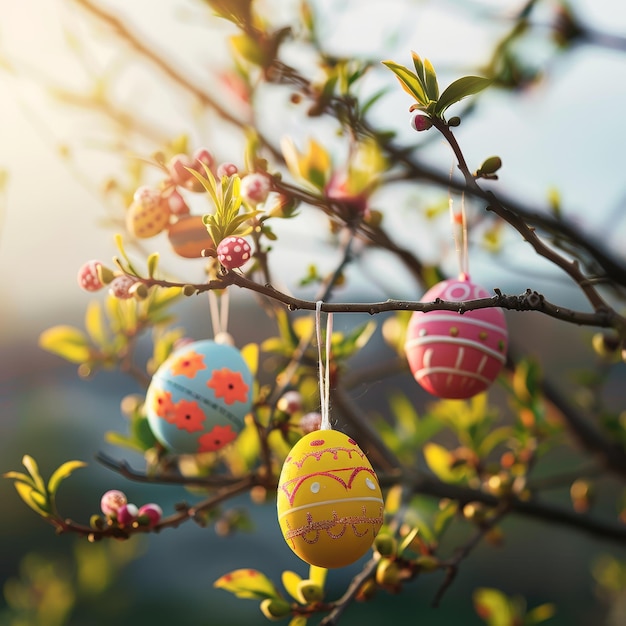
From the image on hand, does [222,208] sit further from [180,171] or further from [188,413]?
[188,413]

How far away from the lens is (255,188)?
0.91 meters

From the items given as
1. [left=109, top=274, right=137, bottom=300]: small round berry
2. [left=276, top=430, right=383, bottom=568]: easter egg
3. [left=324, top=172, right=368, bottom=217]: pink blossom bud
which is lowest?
[left=276, top=430, right=383, bottom=568]: easter egg

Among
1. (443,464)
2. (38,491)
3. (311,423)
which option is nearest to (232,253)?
(311,423)

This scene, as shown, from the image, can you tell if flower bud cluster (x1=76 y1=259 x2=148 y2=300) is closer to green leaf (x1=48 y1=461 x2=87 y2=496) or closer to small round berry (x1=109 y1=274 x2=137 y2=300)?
small round berry (x1=109 y1=274 x2=137 y2=300)

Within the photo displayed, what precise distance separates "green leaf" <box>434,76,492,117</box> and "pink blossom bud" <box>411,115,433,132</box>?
0.03 feet

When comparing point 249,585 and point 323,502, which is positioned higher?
point 323,502

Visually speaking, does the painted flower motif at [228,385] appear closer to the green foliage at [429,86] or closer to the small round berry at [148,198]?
the small round berry at [148,198]

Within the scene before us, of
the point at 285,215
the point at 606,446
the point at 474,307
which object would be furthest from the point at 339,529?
the point at 606,446

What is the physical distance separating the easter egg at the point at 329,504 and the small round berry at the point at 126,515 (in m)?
0.24

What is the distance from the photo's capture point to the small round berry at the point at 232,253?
690mm

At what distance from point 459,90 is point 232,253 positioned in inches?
10.6

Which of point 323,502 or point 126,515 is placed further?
point 126,515

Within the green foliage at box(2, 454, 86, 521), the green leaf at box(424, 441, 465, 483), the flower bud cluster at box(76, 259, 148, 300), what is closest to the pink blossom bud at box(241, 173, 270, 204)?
the flower bud cluster at box(76, 259, 148, 300)

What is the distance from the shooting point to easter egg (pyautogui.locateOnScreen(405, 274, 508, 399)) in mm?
929
